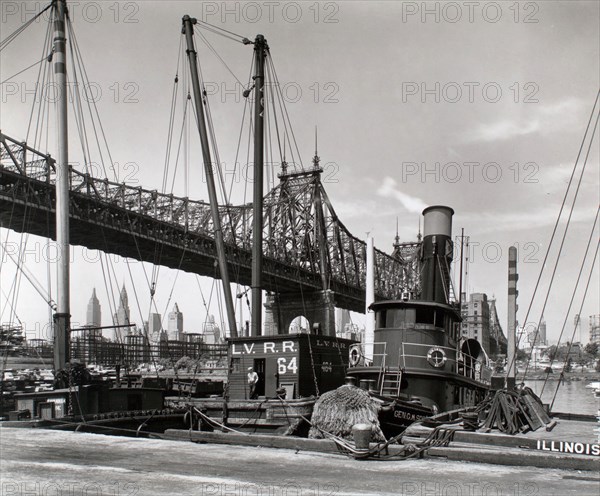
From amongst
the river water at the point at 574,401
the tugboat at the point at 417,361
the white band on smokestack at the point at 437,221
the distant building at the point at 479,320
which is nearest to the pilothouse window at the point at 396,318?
the tugboat at the point at 417,361

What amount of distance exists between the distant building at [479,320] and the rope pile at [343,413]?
283 ft

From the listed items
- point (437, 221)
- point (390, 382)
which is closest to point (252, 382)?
point (390, 382)

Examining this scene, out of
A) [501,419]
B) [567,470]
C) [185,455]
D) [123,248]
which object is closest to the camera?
[567,470]

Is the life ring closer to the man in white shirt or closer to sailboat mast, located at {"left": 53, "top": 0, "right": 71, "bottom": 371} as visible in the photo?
the man in white shirt

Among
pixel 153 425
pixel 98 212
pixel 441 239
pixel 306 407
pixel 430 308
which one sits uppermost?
pixel 98 212

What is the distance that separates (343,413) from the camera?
1375 centimetres

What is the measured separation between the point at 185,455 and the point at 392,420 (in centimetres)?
574

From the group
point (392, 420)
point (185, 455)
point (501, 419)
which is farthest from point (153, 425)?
point (501, 419)

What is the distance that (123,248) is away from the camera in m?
62.6

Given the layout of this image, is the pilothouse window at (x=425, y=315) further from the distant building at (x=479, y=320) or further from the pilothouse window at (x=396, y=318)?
the distant building at (x=479, y=320)

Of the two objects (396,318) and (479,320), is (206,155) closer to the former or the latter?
(396,318)

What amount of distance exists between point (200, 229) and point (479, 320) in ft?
210

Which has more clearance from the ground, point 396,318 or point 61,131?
point 61,131

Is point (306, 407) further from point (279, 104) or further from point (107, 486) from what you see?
point (279, 104)
